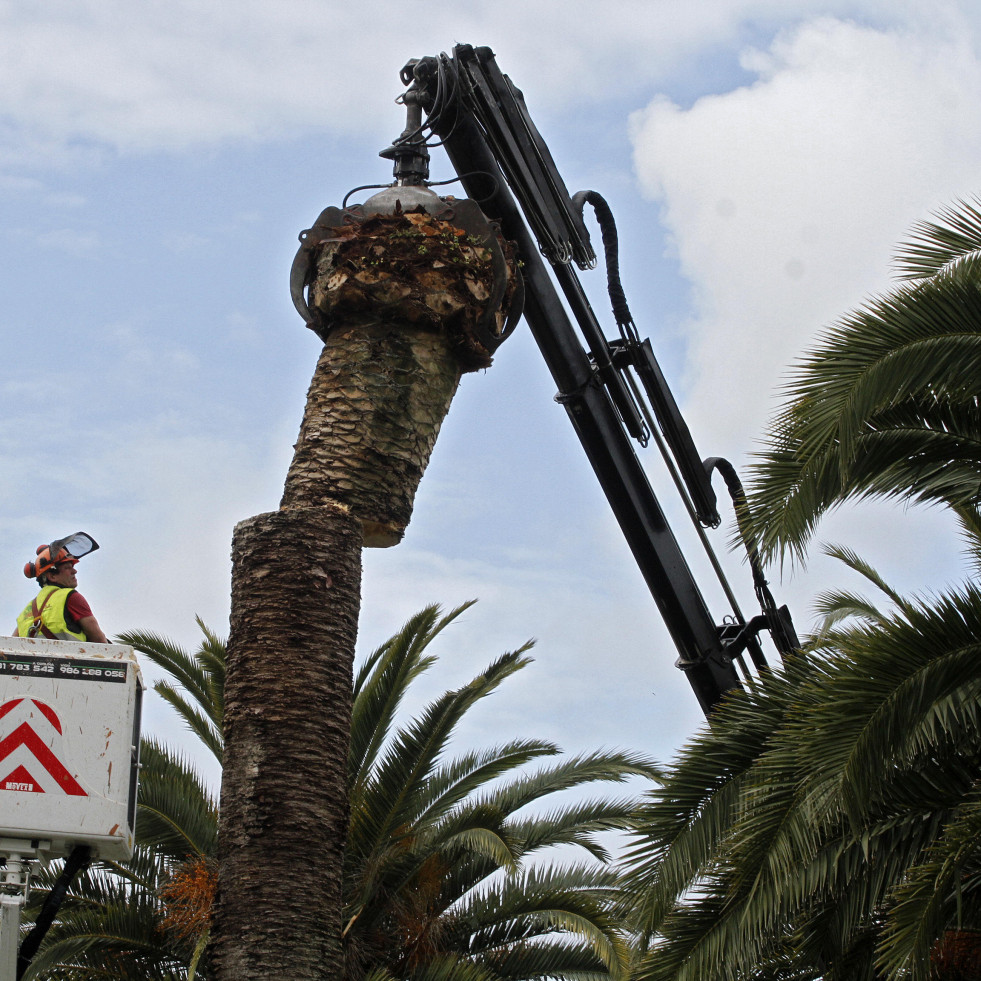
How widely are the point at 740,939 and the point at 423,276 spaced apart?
12.8 feet

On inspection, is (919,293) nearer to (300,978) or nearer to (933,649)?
(933,649)

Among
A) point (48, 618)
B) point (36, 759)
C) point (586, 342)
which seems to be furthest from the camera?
point (586, 342)

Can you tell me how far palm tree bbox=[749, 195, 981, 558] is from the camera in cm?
756

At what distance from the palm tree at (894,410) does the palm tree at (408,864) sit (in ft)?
17.0

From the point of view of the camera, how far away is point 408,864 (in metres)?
13.3

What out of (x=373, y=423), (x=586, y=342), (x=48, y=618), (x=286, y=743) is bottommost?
(x=286, y=743)

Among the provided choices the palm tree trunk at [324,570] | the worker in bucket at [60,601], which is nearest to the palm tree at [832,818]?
the palm tree trunk at [324,570]

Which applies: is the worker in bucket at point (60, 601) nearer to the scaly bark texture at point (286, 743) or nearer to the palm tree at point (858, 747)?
the scaly bark texture at point (286, 743)

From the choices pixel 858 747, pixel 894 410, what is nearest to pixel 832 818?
pixel 858 747

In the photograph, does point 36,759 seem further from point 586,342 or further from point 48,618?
point 586,342

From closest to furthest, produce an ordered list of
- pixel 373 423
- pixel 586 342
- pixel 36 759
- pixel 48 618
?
1. pixel 36 759
2. pixel 48 618
3. pixel 373 423
4. pixel 586 342

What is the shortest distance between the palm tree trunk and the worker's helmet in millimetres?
723

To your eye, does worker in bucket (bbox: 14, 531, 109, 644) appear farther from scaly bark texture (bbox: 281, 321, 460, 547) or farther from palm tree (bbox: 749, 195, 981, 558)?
palm tree (bbox: 749, 195, 981, 558)

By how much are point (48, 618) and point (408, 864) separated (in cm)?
730
